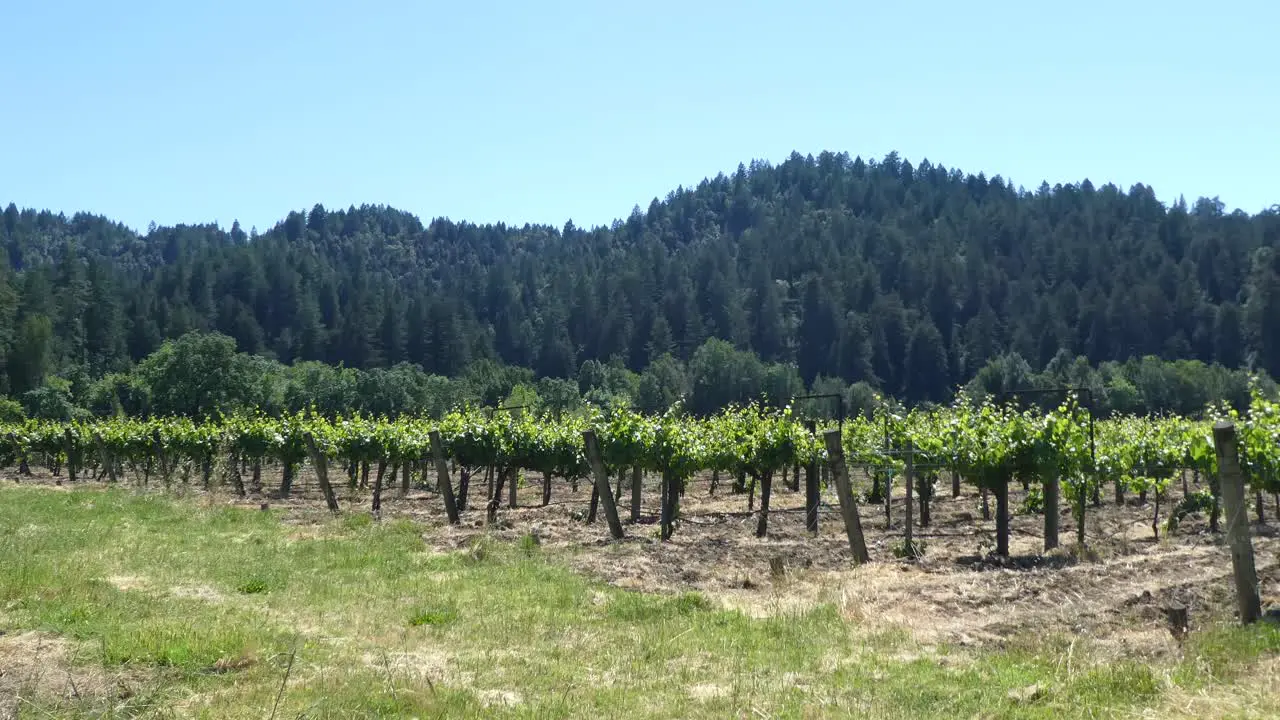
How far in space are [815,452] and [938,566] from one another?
16.4 ft

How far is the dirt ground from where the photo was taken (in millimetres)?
9398

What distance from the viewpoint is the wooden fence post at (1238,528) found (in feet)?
28.0

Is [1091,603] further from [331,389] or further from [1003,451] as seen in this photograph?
[331,389]

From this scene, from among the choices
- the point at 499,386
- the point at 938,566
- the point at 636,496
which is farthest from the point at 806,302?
the point at 938,566

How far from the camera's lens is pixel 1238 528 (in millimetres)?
8570

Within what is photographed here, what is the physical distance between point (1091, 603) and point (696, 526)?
35.8 ft

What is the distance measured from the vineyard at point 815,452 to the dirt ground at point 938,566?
0.57 meters

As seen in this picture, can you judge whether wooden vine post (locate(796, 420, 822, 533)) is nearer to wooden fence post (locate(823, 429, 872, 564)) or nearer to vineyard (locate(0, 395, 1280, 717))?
vineyard (locate(0, 395, 1280, 717))

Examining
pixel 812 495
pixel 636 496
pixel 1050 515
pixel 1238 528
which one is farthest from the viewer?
pixel 636 496

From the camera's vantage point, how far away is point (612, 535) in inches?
677

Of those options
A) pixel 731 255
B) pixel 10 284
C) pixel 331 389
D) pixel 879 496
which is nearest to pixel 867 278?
pixel 731 255

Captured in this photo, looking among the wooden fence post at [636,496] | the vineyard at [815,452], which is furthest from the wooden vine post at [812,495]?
the wooden fence post at [636,496]

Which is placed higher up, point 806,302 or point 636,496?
point 806,302

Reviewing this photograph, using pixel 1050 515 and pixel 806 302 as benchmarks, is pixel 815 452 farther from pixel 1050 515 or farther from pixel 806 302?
pixel 806 302
